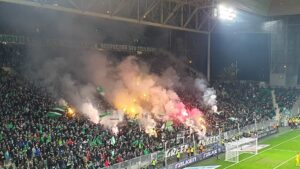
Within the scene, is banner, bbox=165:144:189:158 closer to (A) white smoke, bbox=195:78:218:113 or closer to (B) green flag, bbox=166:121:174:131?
(B) green flag, bbox=166:121:174:131

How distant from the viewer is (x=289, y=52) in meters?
48.7

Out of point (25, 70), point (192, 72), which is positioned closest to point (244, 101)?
point (192, 72)

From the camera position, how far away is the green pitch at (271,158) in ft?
92.0

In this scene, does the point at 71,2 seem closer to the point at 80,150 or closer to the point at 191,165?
the point at 80,150

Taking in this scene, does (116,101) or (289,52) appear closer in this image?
(116,101)

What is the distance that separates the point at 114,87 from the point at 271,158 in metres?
13.0

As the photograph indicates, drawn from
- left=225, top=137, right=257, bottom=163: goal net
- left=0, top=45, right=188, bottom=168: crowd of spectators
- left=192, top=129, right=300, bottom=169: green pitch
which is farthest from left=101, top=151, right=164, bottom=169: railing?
left=225, top=137, right=257, bottom=163: goal net

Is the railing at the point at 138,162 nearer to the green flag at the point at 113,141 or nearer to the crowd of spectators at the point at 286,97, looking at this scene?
the green flag at the point at 113,141

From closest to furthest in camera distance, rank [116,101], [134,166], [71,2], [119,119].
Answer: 1. [134,166]
2. [71,2]
3. [119,119]
4. [116,101]

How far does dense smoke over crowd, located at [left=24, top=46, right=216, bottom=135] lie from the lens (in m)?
30.8

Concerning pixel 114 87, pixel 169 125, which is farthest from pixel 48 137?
pixel 114 87

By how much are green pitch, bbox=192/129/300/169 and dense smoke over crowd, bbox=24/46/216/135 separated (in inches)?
154

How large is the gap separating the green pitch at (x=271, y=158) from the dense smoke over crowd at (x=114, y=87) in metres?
3.91

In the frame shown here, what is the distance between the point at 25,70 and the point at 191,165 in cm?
1289
